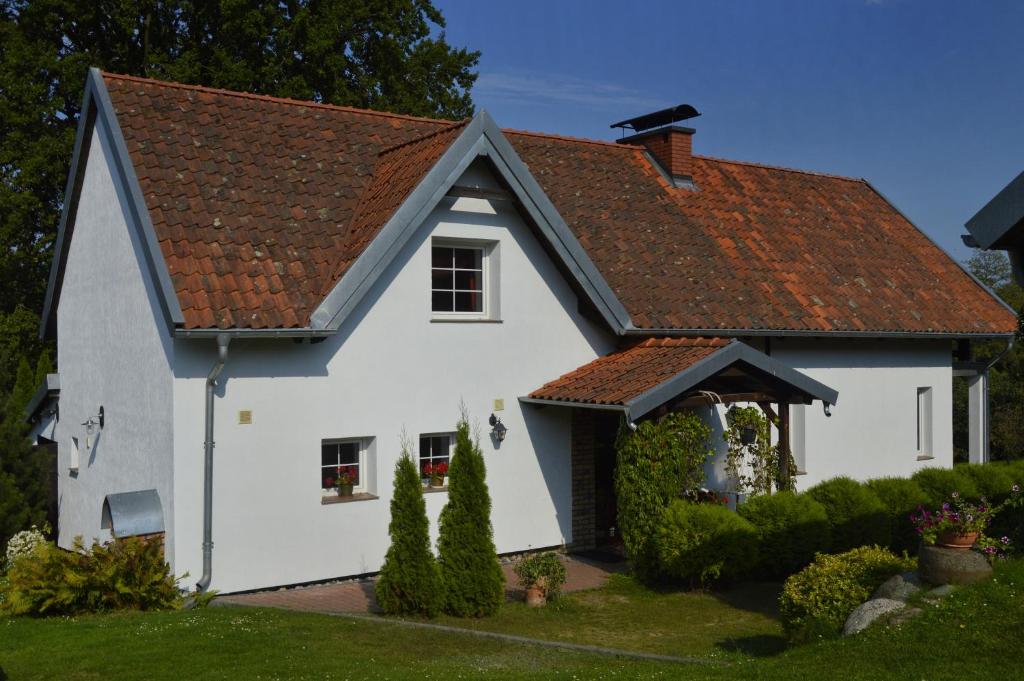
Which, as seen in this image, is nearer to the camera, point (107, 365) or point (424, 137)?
point (107, 365)

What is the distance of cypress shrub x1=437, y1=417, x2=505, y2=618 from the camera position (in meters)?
11.5

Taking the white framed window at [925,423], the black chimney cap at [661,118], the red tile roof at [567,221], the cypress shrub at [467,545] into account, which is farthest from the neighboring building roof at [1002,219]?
the black chimney cap at [661,118]

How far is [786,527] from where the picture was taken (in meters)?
13.7

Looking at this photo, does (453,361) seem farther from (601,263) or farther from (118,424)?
(118,424)

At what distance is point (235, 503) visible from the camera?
12.8 metres

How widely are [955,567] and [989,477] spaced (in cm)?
841

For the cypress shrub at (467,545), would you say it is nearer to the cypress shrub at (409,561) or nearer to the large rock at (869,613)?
the cypress shrub at (409,561)

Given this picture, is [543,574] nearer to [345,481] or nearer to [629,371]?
[345,481]

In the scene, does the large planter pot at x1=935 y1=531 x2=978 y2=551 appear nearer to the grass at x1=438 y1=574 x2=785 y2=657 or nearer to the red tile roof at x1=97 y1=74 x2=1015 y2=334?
the grass at x1=438 y1=574 x2=785 y2=657

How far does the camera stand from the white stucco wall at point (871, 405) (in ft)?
59.1

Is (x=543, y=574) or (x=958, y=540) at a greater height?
(x=958, y=540)

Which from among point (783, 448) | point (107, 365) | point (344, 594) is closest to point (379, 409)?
point (344, 594)

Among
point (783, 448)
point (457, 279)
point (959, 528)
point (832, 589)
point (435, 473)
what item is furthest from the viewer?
point (783, 448)

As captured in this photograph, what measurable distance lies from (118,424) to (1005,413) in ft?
90.9
